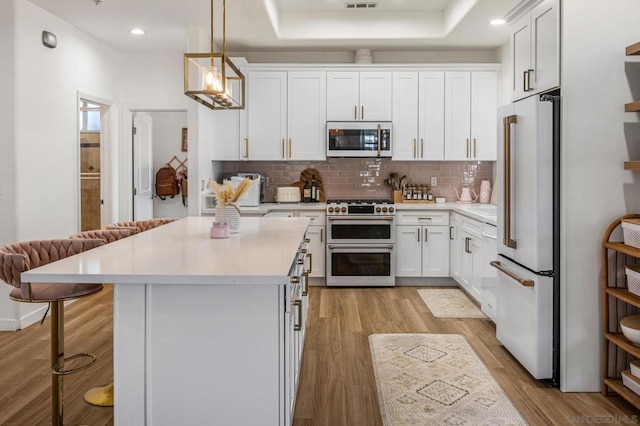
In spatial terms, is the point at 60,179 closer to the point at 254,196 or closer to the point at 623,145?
the point at 254,196

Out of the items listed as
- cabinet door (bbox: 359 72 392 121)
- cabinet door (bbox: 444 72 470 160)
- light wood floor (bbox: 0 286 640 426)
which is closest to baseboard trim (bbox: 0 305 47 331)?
light wood floor (bbox: 0 286 640 426)

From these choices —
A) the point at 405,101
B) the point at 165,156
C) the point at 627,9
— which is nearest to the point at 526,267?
the point at 627,9

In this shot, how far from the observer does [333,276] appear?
18.1 feet

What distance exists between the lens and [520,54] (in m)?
3.30

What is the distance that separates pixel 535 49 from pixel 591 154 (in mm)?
761

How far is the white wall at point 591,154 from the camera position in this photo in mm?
2740

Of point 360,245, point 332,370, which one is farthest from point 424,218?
point 332,370

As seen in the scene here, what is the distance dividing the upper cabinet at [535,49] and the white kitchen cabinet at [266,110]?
2884mm

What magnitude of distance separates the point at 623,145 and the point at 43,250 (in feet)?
10.7

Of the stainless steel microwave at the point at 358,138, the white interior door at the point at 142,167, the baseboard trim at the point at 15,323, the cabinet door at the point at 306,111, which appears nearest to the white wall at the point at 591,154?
the stainless steel microwave at the point at 358,138

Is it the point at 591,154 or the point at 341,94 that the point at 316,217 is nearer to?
the point at 341,94

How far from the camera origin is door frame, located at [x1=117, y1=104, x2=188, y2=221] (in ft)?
19.8

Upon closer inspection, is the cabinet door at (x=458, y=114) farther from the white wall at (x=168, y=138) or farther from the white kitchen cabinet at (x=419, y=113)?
the white wall at (x=168, y=138)

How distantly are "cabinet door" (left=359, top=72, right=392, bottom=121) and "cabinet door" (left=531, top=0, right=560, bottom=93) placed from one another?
105 inches
